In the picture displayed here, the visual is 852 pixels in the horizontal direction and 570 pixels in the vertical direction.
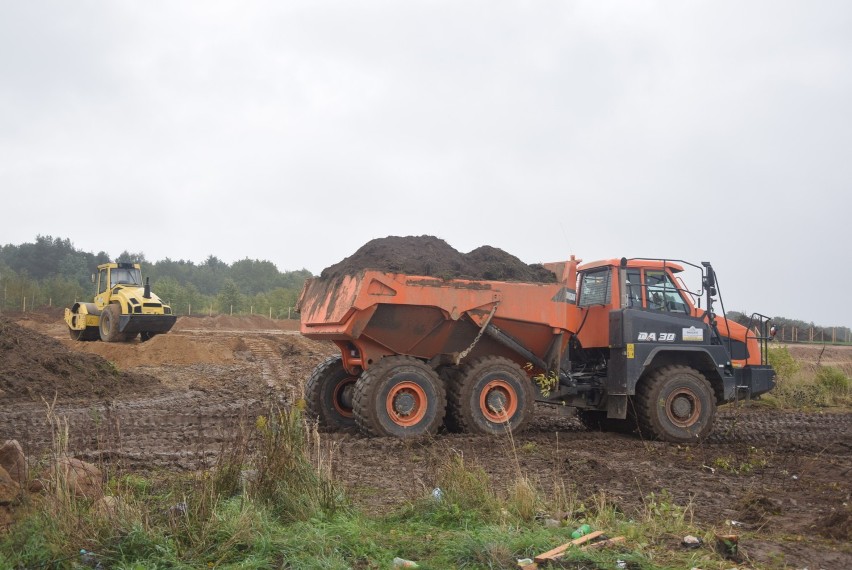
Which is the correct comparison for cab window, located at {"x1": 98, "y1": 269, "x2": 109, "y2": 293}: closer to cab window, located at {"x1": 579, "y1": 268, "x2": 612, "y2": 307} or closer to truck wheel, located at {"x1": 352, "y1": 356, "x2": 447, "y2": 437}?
truck wheel, located at {"x1": 352, "y1": 356, "x2": 447, "y2": 437}

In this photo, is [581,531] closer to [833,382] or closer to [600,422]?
[600,422]

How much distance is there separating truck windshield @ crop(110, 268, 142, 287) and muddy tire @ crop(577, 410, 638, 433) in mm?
20410

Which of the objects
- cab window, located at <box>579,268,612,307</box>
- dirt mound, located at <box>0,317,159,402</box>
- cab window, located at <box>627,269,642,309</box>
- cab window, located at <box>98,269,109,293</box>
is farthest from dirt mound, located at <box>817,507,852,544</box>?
cab window, located at <box>98,269,109,293</box>

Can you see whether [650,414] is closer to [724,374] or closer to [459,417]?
[724,374]

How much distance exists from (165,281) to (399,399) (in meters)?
64.5

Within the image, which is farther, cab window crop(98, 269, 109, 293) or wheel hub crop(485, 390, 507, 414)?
cab window crop(98, 269, 109, 293)

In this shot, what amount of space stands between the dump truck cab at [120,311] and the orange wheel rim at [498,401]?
18.6 m

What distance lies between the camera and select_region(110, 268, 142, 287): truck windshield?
1136 inches

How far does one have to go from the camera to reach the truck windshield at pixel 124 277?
28844mm

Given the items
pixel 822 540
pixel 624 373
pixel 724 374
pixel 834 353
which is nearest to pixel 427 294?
pixel 624 373

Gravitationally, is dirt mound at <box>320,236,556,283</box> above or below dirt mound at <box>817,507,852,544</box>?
above

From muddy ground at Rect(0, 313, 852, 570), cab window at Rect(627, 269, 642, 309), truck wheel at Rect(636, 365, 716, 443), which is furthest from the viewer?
cab window at Rect(627, 269, 642, 309)

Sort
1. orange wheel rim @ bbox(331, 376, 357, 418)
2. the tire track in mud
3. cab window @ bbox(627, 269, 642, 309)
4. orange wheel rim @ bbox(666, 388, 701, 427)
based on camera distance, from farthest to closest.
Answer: orange wheel rim @ bbox(331, 376, 357, 418), cab window @ bbox(627, 269, 642, 309), orange wheel rim @ bbox(666, 388, 701, 427), the tire track in mud

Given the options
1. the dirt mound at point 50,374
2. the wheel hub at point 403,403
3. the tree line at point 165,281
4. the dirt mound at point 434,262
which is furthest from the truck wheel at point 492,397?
the tree line at point 165,281
